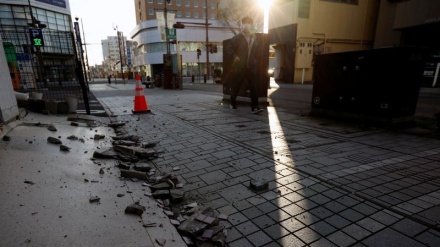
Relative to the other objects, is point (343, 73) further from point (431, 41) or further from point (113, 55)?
point (113, 55)

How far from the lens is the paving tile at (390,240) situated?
67.7 inches

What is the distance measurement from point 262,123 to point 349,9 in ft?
68.3

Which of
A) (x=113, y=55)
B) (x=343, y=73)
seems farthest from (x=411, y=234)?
(x=113, y=55)

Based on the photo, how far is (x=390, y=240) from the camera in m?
1.76

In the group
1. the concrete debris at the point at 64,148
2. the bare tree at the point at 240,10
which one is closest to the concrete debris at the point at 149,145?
the concrete debris at the point at 64,148

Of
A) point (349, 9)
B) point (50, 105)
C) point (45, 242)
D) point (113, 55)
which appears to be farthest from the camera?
point (113, 55)

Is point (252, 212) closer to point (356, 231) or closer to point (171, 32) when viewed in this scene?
point (356, 231)

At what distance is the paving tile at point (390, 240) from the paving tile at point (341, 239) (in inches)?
3.7

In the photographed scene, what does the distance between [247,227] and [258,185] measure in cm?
62

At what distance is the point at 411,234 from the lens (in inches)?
71.9

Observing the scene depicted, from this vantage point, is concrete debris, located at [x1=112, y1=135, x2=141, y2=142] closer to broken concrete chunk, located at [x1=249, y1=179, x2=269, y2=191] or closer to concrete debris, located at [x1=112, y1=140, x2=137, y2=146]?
concrete debris, located at [x1=112, y1=140, x2=137, y2=146]

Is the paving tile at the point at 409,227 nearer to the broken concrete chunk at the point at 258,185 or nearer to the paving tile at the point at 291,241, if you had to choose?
the paving tile at the point at 291,241

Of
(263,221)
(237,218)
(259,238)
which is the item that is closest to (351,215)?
(263,221)

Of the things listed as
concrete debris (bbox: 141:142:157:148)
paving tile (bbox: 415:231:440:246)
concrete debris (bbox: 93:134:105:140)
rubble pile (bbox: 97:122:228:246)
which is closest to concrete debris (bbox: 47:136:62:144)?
rubble pile (bbox: 97:122:228:246)
